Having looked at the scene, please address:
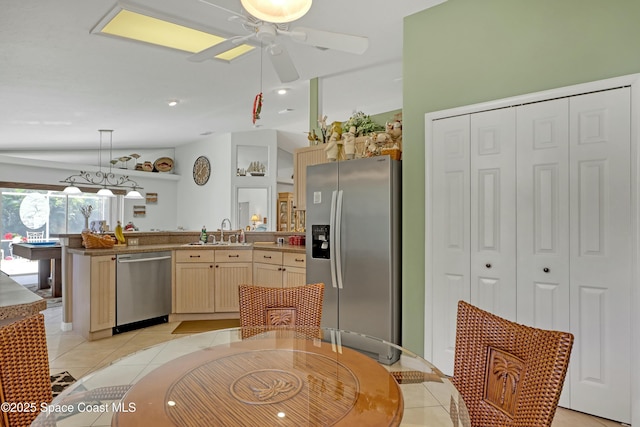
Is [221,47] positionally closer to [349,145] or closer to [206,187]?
[349,145]

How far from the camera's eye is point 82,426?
3.55 feet

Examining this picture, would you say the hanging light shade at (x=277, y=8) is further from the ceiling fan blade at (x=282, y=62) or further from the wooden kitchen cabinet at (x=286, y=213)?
the wooden kitchen cabinet at (x=286, y=213)

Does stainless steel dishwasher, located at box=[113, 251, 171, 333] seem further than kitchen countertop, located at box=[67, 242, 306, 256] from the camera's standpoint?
Yes

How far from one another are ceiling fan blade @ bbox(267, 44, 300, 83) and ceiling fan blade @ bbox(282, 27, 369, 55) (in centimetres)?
16

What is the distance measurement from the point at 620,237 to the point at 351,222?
6.03 feet

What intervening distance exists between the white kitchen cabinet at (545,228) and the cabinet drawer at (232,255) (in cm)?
228

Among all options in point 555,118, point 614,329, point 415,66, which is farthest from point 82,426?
point 415,66

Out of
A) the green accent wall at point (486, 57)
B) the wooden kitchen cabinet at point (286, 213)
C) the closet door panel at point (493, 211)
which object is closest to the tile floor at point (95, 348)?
the closet door panel at point (493, 211)

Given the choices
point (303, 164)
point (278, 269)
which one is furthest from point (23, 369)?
point (303, 164)

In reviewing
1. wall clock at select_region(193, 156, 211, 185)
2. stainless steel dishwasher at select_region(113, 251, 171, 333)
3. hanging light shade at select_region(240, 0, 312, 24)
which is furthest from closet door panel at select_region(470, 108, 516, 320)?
wall clock at select_region(193, 156, 211, 185)

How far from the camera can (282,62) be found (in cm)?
241

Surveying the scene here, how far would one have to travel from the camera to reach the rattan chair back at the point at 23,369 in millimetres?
1060

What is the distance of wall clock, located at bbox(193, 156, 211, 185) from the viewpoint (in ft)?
27.6

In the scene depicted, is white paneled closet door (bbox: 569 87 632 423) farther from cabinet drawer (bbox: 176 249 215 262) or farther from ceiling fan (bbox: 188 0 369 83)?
cabinet drawer (bbox: 176 249 215 262)
